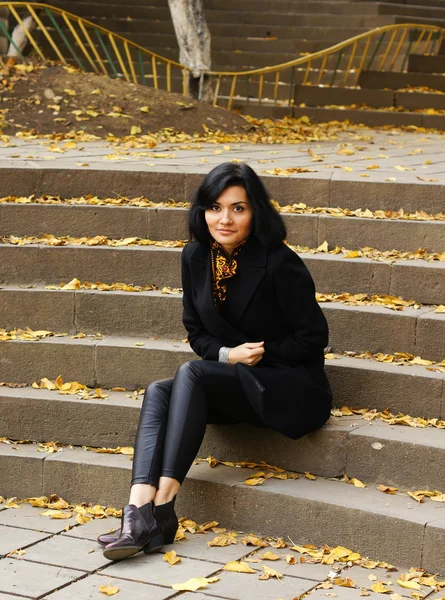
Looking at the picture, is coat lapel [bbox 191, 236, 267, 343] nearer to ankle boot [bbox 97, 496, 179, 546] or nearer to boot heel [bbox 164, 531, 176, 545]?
ankle boot [bbox 97, 496, 179, 546]

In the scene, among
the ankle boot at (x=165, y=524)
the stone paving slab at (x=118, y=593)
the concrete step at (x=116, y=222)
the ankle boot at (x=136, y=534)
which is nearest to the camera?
the stone paving slab at (x=118, y=593)

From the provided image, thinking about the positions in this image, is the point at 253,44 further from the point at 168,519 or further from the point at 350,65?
the point at 168,519

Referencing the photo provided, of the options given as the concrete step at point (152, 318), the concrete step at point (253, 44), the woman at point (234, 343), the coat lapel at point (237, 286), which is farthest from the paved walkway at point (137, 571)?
the concrete step at point (253, 44)

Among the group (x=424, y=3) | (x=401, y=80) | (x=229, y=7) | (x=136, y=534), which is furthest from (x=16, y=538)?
(x=424, y=3)

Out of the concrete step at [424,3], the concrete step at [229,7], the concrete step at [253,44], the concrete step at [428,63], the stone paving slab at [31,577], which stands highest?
the concrete step at [424,3]

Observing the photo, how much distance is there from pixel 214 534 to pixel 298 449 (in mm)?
521

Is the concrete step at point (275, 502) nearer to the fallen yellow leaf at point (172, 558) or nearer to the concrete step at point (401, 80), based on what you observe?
the fallen yellow leaf at point (172, 558)

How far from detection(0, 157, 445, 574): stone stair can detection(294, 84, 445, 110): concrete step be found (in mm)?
5744

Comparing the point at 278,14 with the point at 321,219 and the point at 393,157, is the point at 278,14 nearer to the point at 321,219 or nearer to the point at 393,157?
the point at 393,157

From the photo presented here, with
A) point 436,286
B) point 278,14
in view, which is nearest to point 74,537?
point 436,286

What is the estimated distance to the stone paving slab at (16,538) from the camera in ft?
13.4

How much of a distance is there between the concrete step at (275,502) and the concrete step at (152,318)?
32.2 inches

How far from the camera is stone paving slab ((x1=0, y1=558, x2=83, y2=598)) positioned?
3.72 metres

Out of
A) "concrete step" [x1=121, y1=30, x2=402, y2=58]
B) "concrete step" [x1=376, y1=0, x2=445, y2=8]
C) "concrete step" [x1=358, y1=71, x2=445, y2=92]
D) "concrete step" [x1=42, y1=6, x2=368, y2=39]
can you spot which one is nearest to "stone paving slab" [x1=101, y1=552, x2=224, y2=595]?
"concrete step" [x1=358, y1=71, x2=445, y2=92]
